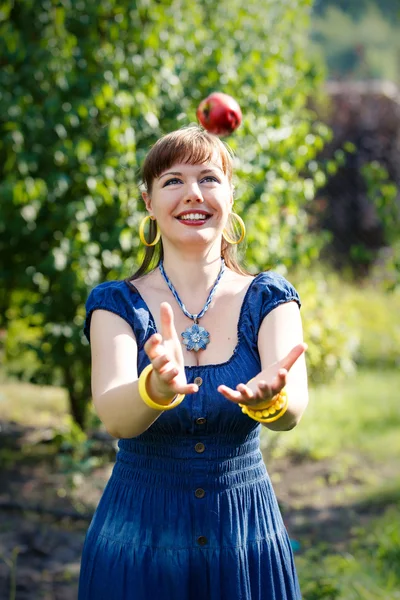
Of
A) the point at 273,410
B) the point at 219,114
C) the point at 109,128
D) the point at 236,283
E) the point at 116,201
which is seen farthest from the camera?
the point at 116,201

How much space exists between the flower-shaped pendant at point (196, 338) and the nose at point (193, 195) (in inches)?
11.8

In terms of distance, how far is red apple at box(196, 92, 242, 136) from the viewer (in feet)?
9.14

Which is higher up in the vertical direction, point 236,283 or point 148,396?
point 236,283

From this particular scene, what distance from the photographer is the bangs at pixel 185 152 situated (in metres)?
2.09

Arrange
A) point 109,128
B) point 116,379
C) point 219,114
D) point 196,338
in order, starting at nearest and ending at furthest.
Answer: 1. point 116,379
2. point 196,338
3. point 219,114
4. point 109,128

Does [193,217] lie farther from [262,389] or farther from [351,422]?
[351,422]

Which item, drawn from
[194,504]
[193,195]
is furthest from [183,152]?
[194,504]

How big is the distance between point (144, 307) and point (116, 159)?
7.50ft

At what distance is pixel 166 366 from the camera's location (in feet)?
5.41

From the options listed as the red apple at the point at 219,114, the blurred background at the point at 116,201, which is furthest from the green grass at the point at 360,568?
the red apple at the point at 219,114

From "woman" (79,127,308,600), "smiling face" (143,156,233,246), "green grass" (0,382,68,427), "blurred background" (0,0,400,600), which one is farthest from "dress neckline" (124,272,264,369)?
"green grass" (0,382,68,427)

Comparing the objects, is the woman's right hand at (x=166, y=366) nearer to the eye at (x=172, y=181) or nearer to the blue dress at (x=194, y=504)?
the blue dress at (x=194, y=504)

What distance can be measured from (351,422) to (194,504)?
14.6 feet

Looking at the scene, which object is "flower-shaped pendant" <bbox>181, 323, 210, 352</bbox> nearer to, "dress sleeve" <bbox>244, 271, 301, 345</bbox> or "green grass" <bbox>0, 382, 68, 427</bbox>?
"dress sleeve" <bbox>244, 271, 301, 345</bbox>
